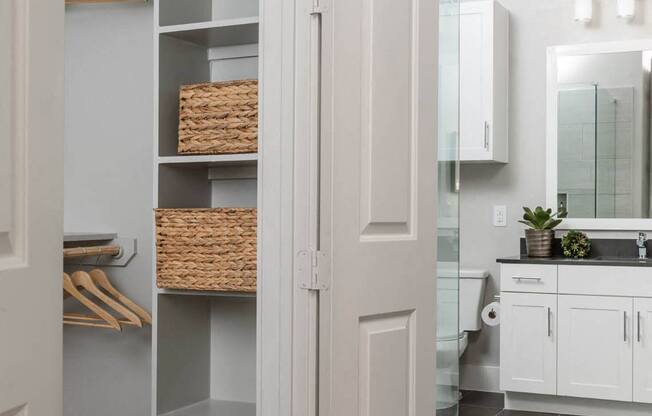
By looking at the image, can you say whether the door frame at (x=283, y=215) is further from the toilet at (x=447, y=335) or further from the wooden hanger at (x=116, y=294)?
the wooden hanger at (x=116, y=294)

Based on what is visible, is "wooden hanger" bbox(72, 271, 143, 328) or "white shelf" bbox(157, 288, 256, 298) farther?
"wooden hanger" bbox(72, 271, 143, 328)

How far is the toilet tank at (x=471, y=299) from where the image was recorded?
4.66 meters

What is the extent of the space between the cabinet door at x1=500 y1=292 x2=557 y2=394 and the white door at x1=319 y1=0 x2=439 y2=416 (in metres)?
2.16

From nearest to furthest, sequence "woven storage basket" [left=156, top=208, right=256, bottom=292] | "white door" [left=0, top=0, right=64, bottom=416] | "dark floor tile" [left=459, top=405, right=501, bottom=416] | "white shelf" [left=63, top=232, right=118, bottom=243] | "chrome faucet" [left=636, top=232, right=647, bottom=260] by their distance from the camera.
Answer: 1. "white door" [left=0, top=0, right=64, bottom=416]
2. "woven storage basket" [left=156, top=208, right=256, bottom=292]
3. "white shelf" [left=63, top=232, right=118, bottom=243]
4. "dark floor tile" [left=459, top=405, right=501, bottom=416]
5. "chrome faucet" [left=636, top=232, right=647, bottom=260]

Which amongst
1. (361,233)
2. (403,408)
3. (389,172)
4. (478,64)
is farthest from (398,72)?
(478,64)

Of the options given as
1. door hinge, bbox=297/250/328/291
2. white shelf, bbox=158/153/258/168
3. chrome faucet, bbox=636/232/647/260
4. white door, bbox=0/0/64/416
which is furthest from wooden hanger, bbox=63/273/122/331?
chrome faucet, bbox=636/232/647/260

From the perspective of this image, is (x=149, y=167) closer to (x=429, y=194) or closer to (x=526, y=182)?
(x=429, y=194)

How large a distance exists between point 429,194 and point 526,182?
8.79 ft

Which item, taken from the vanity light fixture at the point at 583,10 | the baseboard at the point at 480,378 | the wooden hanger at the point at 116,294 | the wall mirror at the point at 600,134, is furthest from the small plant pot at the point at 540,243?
the wooden hanger at the point at 116,294

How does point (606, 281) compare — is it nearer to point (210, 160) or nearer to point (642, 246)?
point (642, 246)

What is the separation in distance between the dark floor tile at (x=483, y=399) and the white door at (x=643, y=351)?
76cm

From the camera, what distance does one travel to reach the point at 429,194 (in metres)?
2.26

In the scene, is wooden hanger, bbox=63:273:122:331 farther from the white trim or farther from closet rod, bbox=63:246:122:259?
the white trim

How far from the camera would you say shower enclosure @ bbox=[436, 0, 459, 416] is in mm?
2475
